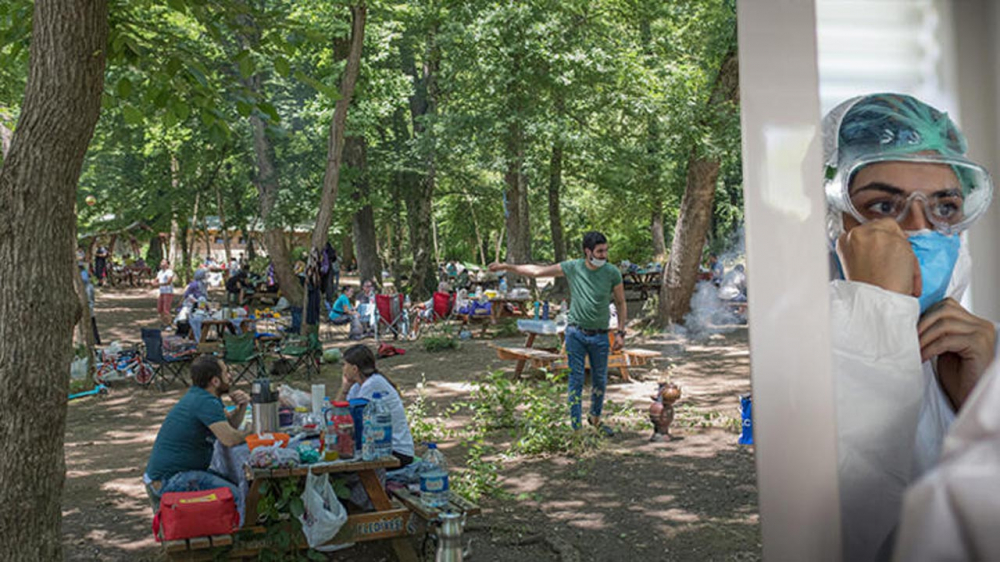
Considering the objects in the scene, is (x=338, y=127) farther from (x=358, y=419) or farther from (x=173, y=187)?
(x=173, y=187)

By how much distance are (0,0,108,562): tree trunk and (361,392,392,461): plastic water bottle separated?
69.7 inches

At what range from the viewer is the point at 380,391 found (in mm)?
5574

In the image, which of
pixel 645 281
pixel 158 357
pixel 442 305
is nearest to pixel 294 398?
pixel 158 357

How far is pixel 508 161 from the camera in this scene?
17719 millimetres

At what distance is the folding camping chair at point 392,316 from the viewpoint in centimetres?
1698

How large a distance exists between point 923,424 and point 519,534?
4.60 m

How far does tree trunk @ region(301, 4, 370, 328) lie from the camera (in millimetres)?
11781

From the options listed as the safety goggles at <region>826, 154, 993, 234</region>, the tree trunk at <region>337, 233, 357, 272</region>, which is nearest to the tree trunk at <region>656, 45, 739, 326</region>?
the safety goggles at <region>826, 154, 993, 234</region>

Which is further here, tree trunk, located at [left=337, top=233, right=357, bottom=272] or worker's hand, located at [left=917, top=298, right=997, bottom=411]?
tree trunk, located at [left=337, top=233, right=357, bottom=272]

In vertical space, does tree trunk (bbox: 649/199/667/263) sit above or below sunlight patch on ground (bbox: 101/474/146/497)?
above

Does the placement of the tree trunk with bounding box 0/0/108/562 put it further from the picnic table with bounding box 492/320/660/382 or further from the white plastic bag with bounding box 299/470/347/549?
A: the picnic table with bounding box 492/320/660/382

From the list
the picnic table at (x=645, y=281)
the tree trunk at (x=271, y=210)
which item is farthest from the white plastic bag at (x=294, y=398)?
the picnic table at (x=645, y=281)

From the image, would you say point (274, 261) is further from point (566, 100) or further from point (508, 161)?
point (566, 100)

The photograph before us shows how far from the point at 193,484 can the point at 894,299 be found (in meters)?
4.72
